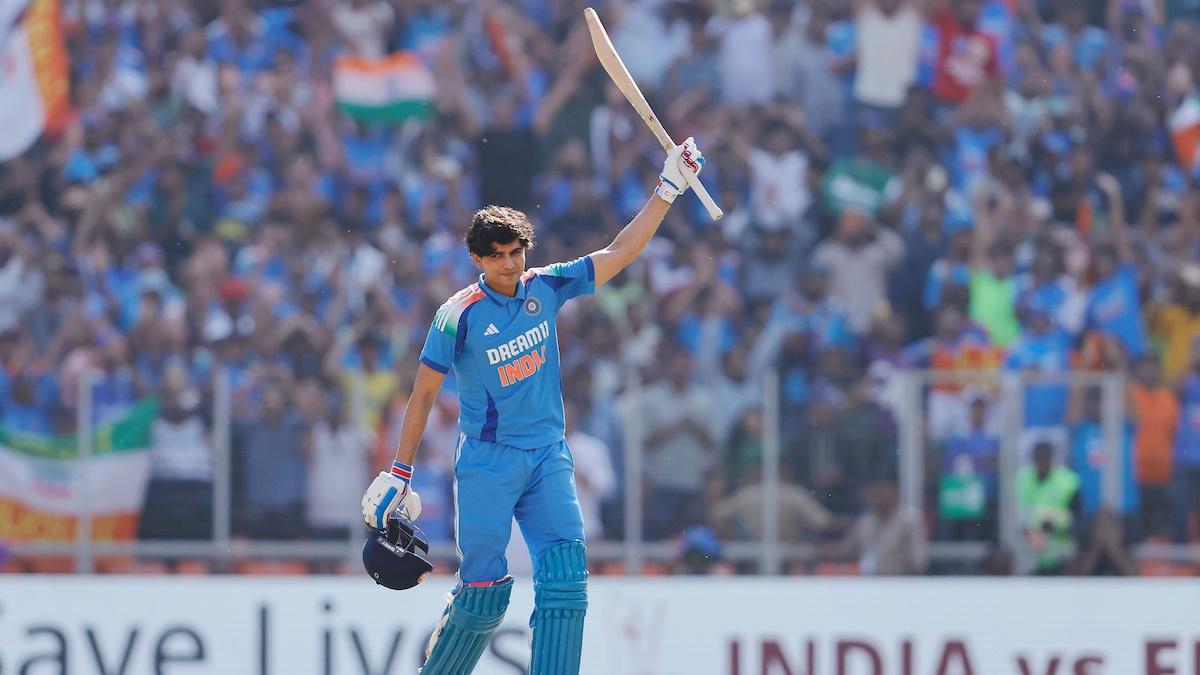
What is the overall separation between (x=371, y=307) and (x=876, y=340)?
3.39 meters

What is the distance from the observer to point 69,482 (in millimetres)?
10547

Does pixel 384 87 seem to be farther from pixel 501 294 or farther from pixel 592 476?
pixel 501 294

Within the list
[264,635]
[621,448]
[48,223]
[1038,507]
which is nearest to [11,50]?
[48,223]

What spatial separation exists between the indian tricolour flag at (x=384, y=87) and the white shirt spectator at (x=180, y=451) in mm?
3917

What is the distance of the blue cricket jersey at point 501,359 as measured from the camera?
6707 millimetres

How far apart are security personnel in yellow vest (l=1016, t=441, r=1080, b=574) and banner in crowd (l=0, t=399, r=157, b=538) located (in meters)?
5.08

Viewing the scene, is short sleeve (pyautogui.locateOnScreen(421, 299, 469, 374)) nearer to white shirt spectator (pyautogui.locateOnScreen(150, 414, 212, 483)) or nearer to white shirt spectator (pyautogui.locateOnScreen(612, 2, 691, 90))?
white shirt spectator (pyautogui.locateOnScreen(150, 414, 212, 483))

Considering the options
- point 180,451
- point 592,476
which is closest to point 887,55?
point 592,476

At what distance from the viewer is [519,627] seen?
8.55m

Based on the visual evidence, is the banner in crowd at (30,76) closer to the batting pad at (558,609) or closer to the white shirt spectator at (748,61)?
the white shirt spectator at (748,61)

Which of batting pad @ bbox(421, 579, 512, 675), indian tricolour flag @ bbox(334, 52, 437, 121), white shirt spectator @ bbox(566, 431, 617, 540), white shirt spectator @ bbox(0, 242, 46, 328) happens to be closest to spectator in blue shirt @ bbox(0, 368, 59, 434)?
white shirt spectator @ bbox(0, 242, 46, 328)

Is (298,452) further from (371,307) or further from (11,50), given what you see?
(11,50)

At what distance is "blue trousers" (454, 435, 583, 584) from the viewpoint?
6707mm

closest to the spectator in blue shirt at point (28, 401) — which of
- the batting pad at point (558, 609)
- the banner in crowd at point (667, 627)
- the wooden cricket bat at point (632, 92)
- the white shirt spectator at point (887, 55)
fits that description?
the banner in crowd at point (667, 627)
